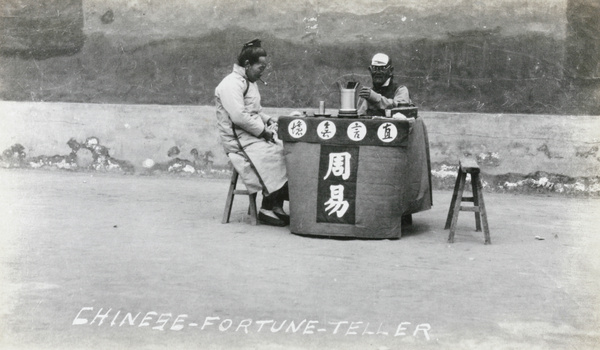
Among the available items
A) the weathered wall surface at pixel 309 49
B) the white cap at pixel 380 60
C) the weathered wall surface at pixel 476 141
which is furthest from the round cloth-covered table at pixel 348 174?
the weathered wall surface at pixel 309 49

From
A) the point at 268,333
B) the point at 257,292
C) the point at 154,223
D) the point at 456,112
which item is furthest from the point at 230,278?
the point at 456,112

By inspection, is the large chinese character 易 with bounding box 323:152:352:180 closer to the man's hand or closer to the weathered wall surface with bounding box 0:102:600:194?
the man's hand

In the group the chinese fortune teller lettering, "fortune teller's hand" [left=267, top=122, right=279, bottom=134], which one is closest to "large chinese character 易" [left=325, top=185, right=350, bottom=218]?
the chinese fortune teller lettering

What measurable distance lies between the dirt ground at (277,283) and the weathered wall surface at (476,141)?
141 centimetres

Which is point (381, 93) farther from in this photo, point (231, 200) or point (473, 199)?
point (231, 200)

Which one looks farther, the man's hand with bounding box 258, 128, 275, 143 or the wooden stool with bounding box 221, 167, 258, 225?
the wooden stool with bounding box 221, 167, 258, 225

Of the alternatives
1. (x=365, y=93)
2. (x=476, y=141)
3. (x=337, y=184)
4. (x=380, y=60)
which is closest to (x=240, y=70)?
(x=365, y=93)

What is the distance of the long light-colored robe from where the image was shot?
23.4 feet

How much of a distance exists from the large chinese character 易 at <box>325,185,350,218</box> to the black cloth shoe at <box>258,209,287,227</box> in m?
0.78

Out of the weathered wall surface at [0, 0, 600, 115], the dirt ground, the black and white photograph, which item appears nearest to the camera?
the dirt ground

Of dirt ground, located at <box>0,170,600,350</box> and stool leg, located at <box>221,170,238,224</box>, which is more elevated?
stool leg, located at <box>221,170,238,224</box>

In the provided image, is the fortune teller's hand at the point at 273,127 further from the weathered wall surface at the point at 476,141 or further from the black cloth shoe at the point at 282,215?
the weathered wall surface at the point at 476,141

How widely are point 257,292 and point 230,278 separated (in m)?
0.37

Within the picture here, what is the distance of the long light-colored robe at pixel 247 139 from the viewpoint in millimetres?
7133
